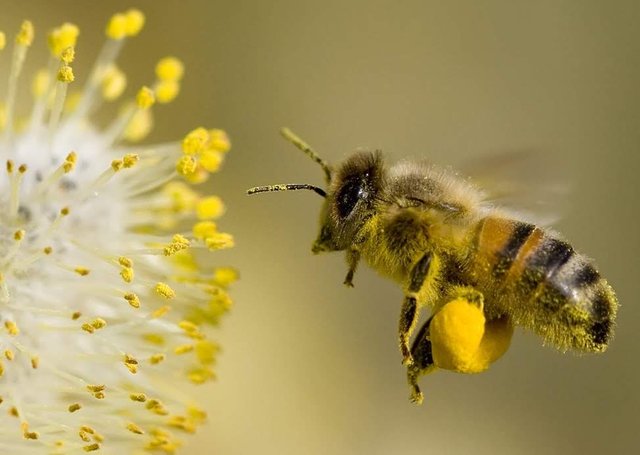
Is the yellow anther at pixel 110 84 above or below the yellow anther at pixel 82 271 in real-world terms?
above

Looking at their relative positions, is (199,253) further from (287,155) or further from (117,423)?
(117,423)

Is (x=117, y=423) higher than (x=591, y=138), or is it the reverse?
(x=591, y=138)

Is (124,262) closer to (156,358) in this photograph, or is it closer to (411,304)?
(156,358)

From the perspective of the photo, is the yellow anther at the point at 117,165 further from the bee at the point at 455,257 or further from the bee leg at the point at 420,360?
the bee leg at the point at 420,360

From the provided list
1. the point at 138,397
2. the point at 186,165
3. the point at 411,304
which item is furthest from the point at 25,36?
the point at 411,304

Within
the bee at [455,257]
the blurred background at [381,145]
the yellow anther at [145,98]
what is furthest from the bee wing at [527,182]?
the blurred background at [381,145]

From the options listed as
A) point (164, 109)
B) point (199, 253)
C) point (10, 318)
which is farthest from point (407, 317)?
point (164, 109)

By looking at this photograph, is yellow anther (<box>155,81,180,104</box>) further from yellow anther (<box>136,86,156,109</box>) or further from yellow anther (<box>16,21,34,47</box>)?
yellow anther (<box>16,21,34,47</box>)
